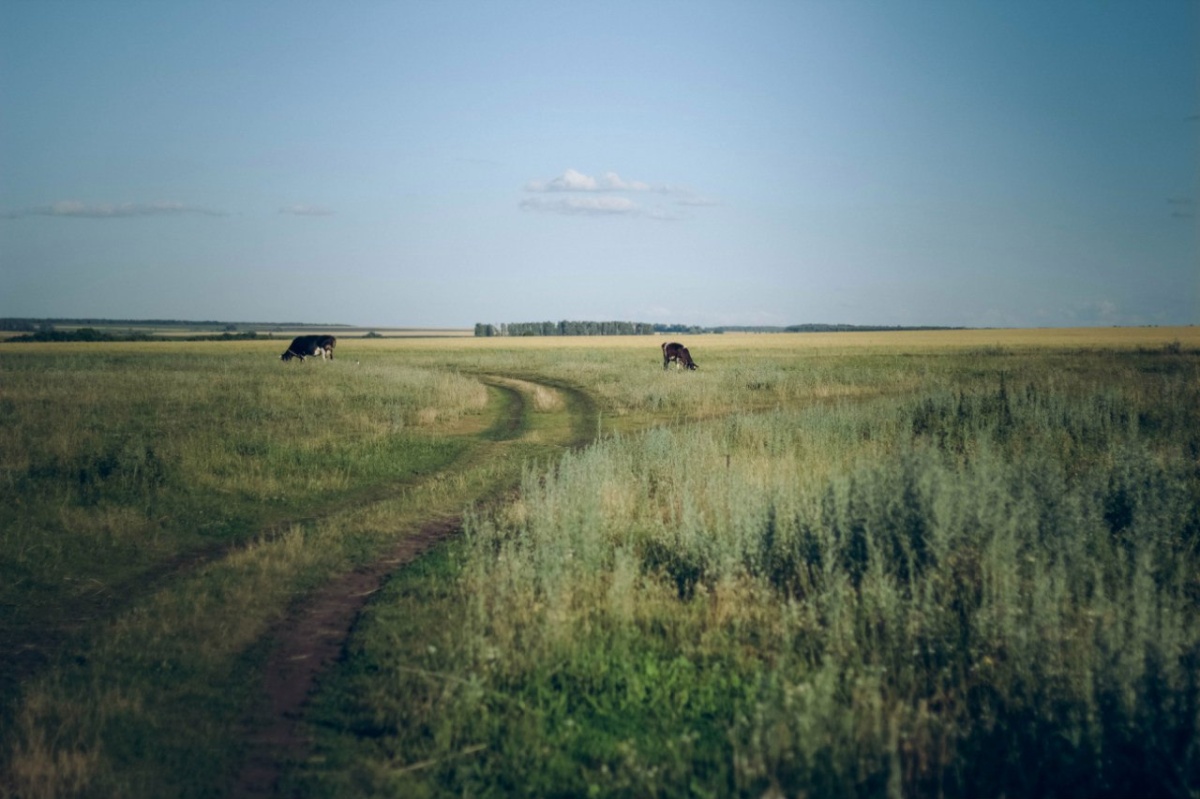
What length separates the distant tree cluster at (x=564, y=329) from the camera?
599 ft

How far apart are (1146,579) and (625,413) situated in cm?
1939

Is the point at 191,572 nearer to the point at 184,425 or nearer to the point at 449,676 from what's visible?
the point at 449,676

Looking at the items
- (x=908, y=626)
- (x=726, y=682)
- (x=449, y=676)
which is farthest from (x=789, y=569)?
(x=449, y=676)

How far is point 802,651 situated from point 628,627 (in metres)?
1.41

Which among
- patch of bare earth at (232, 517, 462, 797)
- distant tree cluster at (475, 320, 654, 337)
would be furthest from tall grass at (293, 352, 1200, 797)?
distant tree cluster at (475, 320, 654, 337)

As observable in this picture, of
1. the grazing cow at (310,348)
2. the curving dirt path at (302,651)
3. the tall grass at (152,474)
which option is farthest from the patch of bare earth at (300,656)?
the grazing cow at (310,348)

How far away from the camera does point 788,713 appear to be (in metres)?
4.82

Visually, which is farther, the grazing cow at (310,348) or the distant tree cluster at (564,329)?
the distant tree cluster at (564,329)

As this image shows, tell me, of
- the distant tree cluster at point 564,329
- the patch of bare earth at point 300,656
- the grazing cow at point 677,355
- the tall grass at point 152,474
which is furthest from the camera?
the distant tree cluster at point 564,329

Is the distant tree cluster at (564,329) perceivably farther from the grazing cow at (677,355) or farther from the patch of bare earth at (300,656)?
the patch of bare earth at (300,656)

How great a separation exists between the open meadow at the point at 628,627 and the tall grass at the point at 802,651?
0.10ft

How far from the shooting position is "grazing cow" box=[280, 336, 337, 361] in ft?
181

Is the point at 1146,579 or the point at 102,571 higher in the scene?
the point at 1146,579

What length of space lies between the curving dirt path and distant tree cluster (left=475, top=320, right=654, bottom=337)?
172 m
